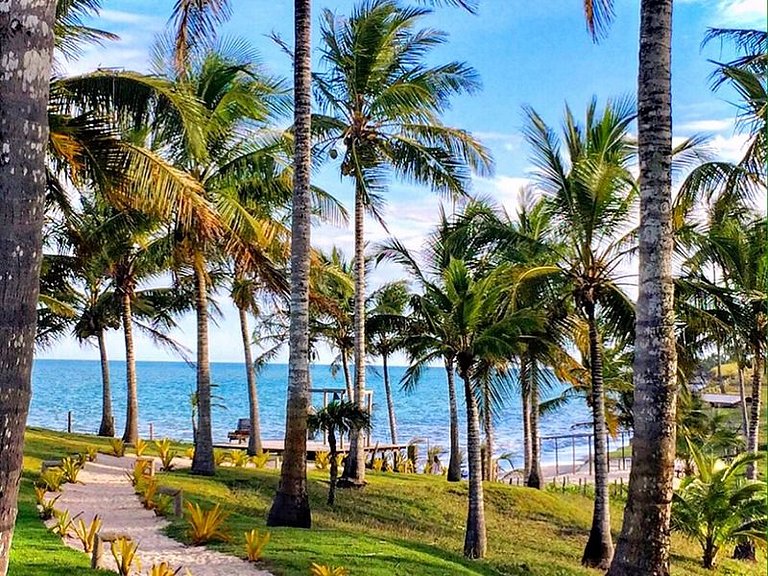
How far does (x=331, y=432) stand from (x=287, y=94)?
732 cm

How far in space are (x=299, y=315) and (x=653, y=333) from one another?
579 centimetres

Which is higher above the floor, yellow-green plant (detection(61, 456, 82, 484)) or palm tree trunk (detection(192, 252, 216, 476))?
palm tree trunk (detection(192, 252, 216, 476))

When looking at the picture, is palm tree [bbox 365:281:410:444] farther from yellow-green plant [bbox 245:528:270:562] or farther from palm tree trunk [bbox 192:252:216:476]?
yellow-green plant [bbox 245:528:270:562]

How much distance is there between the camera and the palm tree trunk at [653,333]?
21.5 ft

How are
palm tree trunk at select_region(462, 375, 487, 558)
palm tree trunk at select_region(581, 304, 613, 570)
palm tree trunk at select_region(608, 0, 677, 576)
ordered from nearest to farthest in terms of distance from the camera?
palm tree trunk at select_region(608, 0, 677, 576)
palm tree trunk at select_region(462, 375, 487, 558)
palm tree trunk at select_region(581, 304, 613, 570)

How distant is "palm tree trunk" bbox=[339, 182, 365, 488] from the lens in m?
17.3

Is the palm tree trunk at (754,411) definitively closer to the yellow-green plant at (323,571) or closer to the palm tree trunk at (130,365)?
the yellow-green plant at (323,571)

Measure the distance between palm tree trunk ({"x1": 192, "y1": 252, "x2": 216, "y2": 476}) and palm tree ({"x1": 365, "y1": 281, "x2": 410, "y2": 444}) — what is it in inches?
297

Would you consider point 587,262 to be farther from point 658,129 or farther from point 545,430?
point 545,430

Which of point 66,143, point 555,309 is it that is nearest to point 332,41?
point 555,309

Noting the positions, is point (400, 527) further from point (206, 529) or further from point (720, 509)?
point (720, 509)

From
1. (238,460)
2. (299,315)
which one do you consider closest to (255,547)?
Answer: (299,315)

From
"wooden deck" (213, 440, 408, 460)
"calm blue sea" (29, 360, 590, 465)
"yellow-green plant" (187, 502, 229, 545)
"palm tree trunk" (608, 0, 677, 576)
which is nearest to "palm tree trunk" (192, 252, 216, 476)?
"yellow-green plant" (187, 502, 229, 545)

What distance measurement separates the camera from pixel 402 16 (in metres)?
17.1
